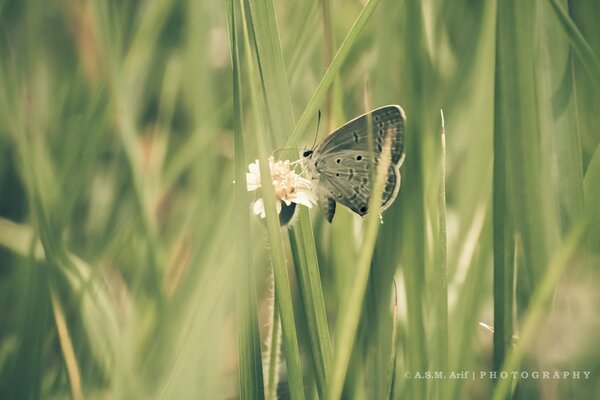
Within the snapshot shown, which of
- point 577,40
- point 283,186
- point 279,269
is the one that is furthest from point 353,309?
point 577,40

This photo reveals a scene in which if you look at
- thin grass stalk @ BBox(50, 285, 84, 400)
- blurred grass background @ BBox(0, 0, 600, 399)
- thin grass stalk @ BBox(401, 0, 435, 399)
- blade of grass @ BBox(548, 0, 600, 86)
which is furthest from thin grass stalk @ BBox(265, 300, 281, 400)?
blade of grass @ BBox(548, 0, 600, 86)

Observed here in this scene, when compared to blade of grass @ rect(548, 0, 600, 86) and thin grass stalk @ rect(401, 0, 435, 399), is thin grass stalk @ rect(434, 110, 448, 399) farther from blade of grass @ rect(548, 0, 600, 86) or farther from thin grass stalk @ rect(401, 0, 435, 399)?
blade of grass @ rect(548, 0, 600, 86)

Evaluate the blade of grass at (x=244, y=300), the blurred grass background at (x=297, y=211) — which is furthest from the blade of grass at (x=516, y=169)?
the blade of grass at (x=244, y=300)

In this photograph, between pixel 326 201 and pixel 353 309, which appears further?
pixel 326 201

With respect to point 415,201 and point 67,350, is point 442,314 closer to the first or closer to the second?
point 415,201

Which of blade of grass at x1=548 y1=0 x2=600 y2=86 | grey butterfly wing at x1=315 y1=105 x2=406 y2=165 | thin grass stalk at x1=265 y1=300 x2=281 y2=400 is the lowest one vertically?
thin grass stalk at x1=265 y1=300 x2=281 y2=400

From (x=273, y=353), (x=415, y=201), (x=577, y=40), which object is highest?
(x=577, y=40)

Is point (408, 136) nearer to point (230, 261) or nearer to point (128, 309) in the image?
point (230, 261)
